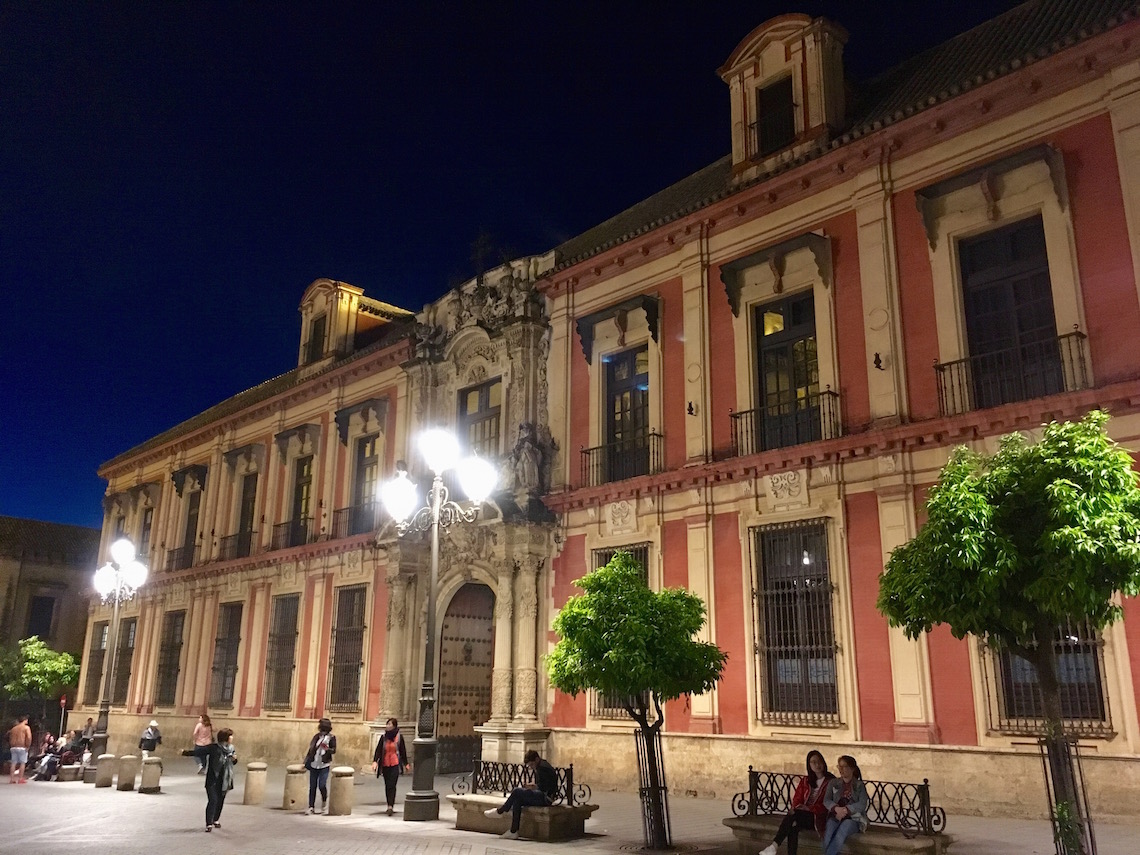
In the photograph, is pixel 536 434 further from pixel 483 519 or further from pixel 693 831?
pixel 693 831

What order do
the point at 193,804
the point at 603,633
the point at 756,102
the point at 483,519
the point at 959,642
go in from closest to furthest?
the point at 603,633, the point at 959,642, the point at 193,804, the point at 756,102, the point at 483,519

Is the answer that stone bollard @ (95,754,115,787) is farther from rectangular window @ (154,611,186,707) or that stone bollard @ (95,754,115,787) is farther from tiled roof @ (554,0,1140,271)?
tiled roof @ (554,0,1140,271)

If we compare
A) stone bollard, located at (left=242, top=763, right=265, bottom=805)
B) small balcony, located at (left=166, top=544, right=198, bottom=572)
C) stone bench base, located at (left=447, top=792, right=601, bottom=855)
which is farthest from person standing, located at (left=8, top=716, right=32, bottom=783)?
stone bench base, located at (left=447, top=792, right=601, bottom=855)

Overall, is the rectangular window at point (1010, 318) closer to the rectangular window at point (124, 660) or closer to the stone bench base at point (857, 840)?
the stone bench base at point (857, 840)

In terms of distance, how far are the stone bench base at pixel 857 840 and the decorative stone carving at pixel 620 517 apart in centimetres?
774

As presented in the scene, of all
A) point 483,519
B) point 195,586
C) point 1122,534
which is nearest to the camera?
point 1122,534

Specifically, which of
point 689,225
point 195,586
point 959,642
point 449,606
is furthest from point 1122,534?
point 195,586

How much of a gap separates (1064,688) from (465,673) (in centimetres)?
1249

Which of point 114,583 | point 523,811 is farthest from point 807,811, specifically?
point 114,583

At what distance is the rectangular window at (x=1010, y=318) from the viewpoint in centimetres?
1259

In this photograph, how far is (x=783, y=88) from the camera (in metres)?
17.0

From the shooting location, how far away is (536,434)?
18969mm

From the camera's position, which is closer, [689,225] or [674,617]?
[674,617]

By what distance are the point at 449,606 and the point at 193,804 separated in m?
6.80
